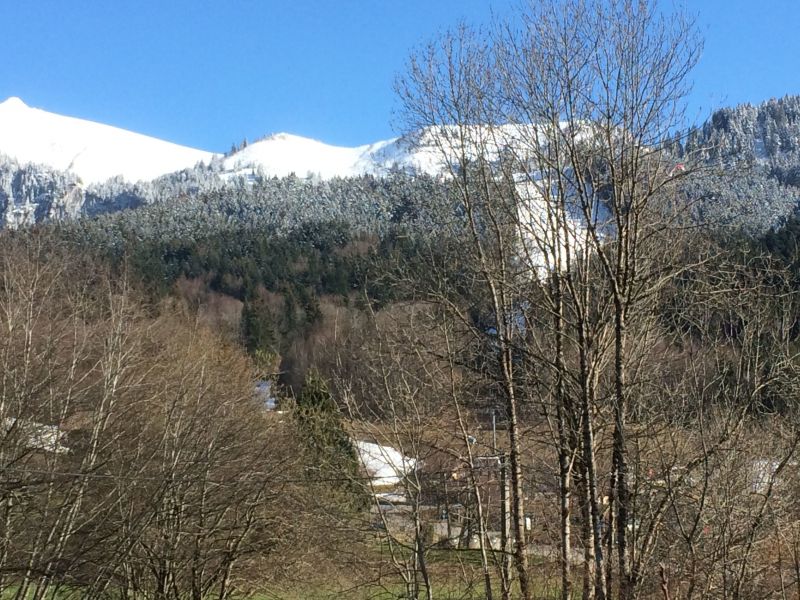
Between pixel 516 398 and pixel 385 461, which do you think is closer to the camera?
pixel 516 398

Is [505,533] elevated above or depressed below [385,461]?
below

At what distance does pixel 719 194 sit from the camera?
8930 mm

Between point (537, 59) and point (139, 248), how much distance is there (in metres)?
75.3

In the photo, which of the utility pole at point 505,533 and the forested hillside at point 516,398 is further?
the utility pole at point 505,533

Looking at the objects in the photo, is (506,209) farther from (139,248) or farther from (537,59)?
(139,248)

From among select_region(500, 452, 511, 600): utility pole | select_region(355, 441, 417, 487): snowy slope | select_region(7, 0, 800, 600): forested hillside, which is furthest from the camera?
select_region(355, 441, 417, 487): snowy slope

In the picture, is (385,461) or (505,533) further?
(385,461)

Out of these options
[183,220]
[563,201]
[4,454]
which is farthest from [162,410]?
[183,220]

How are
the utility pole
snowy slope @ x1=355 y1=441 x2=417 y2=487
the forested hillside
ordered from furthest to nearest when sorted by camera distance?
snowy slope @ x1=355 y1=441 x2=417 y2=487 < the utility pole < the forested hillside

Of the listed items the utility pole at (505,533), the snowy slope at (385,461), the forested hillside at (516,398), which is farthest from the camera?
the snowy slope at (385,461)

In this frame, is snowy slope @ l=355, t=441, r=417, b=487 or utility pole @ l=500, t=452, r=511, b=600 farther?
snowy slope @ l=355, t=441, r=417, b=487

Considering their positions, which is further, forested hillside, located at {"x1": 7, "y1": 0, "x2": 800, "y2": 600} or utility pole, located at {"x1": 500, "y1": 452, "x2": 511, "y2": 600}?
utility pole, located at {"x1": 500, "y1": 452, "x2": 511, "y2": 600}

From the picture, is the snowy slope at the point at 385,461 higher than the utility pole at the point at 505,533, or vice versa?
the snowy slope at the point at 385,461

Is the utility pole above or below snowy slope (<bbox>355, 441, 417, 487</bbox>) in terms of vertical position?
below
